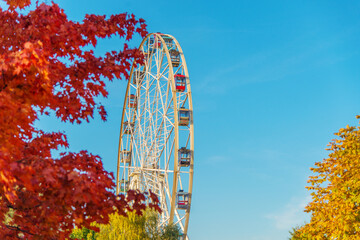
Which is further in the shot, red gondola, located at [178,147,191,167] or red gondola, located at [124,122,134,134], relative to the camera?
red gondola, located at [124,122,134,134]

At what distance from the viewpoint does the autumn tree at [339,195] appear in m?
20.2

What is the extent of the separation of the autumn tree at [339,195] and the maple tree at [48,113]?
15.1m

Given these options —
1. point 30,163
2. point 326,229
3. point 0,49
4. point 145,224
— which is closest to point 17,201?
point 30,163

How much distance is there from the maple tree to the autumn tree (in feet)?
49.4

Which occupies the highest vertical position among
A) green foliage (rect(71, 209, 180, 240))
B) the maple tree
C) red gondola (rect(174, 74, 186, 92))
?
red gondola (rect(174, 74, 186, 92))

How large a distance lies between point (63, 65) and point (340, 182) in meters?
17.6

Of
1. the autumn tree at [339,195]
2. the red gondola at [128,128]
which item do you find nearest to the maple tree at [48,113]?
the autumn tree at [339,195]

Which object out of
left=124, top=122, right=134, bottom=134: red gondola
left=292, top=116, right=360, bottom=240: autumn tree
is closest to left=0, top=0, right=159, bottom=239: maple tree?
left=292, top=116, right=360, bottom=240: autumn tree

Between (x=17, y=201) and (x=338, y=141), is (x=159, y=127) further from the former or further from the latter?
(x=17, y=201)

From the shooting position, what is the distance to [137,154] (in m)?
33.5

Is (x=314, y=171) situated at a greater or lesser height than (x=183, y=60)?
lesser

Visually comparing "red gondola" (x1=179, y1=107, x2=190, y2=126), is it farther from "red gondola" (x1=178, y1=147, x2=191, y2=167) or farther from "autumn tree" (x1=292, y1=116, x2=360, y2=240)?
"autumn tree" (x1=292, y1=116, x2=360, y2=240)

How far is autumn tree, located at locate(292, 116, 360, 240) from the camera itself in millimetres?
20203

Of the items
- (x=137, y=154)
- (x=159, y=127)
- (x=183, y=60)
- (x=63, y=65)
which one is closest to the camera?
(x=63, y=65)
